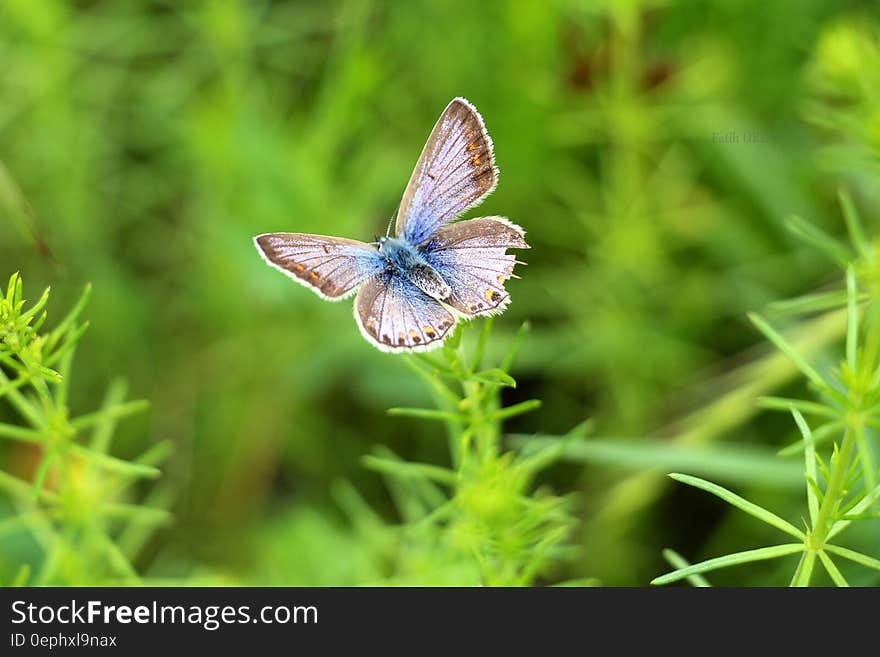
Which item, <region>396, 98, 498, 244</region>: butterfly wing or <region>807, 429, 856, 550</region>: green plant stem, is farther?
<region>396, 98, 498, 244</region>: butterfly wing

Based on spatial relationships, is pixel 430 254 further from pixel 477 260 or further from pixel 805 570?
pixel 805 570

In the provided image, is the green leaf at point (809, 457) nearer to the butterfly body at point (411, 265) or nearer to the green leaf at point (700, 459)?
the butterfly body at point (411, 265)

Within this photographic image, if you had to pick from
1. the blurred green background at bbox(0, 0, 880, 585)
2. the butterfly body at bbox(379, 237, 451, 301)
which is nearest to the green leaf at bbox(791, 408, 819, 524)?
the butterfly body at bbox(379, 237, 451, 301)

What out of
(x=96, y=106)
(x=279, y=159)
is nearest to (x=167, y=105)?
(x=96, y=106)

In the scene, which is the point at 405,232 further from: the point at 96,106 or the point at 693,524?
the point at 96,106

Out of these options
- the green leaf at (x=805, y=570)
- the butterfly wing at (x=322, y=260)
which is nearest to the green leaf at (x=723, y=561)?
the green leaf at (x=805, y=570)

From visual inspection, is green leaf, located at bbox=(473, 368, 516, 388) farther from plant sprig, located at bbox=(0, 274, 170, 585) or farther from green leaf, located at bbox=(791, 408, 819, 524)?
Answer: plant sprig, located at bbox=(0, 274, 170, 585)

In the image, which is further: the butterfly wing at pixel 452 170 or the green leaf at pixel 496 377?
the butterfly wing at pixel 452 170
